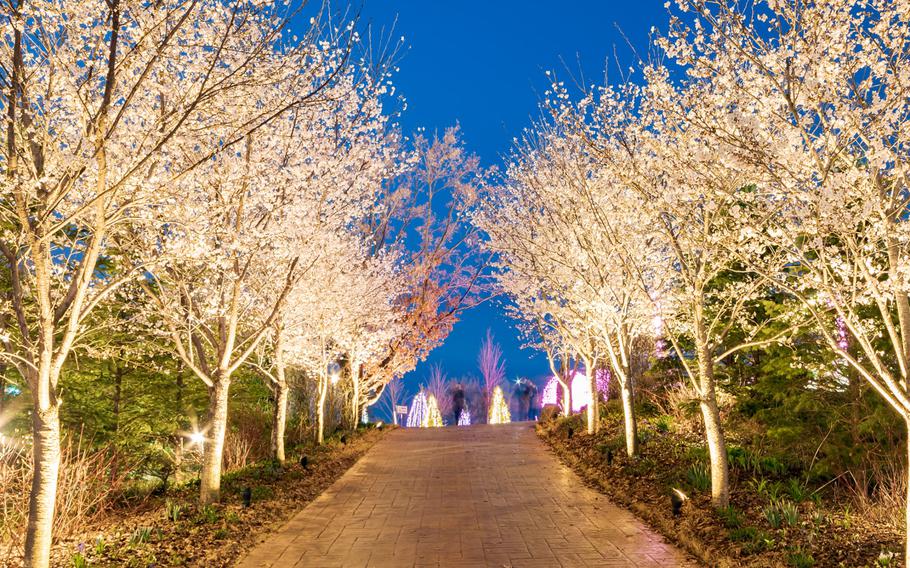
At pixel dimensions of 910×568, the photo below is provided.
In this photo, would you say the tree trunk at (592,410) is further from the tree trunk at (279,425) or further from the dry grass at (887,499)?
the tree trunk at (279,425)

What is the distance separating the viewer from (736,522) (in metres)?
7.09

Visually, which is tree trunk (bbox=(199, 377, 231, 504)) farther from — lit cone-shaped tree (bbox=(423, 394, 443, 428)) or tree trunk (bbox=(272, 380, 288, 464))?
lit cone-shaped tree (bbox=(423, 394, 443, 428))

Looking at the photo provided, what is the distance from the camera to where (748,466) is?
1006 centimetres

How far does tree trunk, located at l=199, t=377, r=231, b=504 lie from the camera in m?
8.72

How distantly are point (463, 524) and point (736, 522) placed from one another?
3.48 m

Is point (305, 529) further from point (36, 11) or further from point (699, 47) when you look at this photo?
point (699, 47)

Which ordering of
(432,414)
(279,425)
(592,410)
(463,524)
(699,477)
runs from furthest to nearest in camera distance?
(432,414) < (592,410) < (279,425) < (699,477) < (463,524)

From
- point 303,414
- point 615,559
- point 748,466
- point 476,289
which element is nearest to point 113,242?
point 615,559

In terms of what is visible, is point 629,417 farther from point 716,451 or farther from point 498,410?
point 498,410

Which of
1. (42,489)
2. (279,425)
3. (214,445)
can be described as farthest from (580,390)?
(42,489)

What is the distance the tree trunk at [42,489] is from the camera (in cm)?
489

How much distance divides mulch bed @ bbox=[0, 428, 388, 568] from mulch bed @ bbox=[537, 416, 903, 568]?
16.9 feet

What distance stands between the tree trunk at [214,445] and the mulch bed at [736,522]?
6.04 metres

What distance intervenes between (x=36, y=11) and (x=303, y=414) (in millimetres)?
16282
